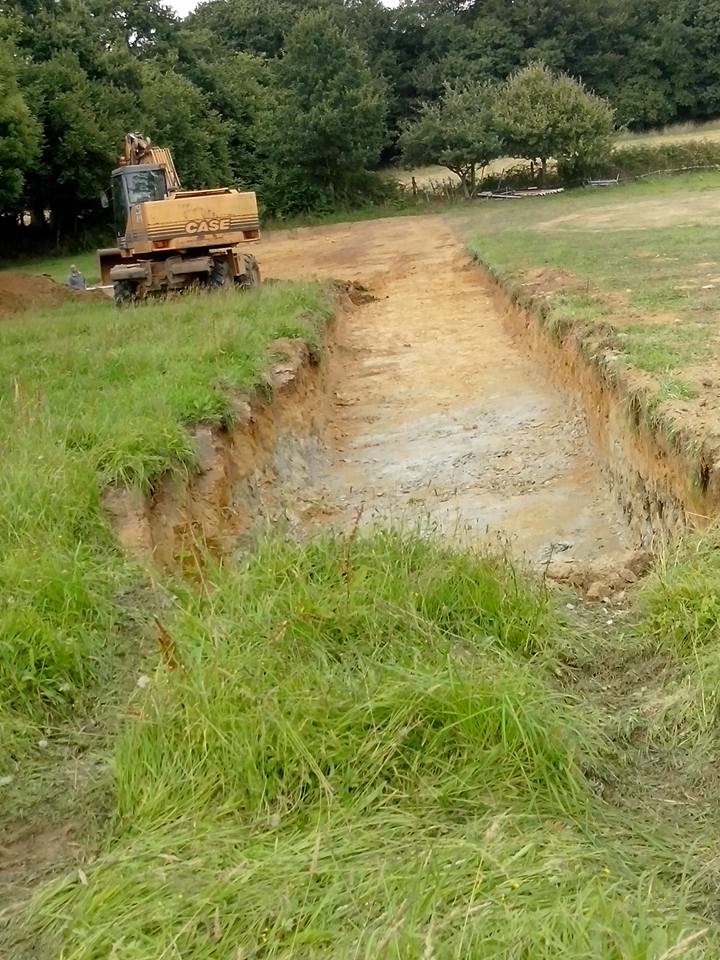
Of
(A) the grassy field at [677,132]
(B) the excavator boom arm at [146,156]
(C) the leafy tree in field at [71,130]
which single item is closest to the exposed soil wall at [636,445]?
(B) the excavator boom arm at [146,156]

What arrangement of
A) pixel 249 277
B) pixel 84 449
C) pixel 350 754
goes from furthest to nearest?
pixel 249 277 → pixel 84 449 → pixel 350 754

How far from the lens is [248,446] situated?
807cm

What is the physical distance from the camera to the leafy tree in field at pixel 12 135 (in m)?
24.9

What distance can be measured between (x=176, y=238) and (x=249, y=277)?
1864 millimetres

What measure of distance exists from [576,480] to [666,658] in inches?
184

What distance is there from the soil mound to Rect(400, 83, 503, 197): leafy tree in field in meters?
21.5

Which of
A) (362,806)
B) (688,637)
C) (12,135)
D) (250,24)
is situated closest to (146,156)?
(12,135)

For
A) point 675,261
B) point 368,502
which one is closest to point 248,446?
point 368,502

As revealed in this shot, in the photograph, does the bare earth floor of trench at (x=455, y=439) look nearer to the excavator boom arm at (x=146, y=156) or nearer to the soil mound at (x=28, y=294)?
the excavator boom arm at (x=146, y=156)

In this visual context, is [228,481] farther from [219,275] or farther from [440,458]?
[219,275]

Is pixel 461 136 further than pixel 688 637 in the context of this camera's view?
Yes

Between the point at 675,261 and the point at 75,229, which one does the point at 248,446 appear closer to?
the point at 675,261

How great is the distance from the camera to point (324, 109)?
123 ft

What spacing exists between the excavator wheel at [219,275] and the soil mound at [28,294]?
11.5ft
